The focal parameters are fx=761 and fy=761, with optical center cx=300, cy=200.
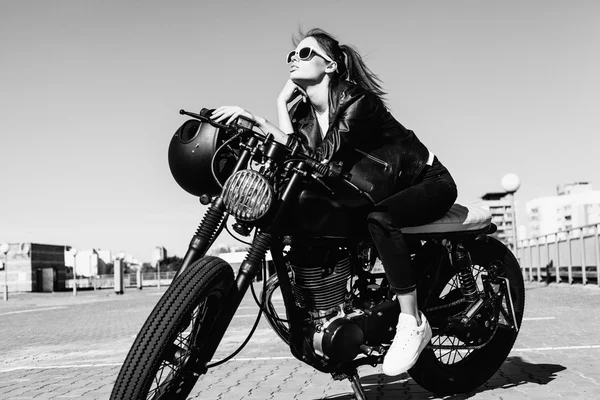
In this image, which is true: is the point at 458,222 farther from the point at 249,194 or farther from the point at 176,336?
the point at 176,336

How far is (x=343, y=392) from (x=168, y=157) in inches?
87.2

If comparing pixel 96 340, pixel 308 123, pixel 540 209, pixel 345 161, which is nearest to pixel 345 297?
pixel 345 161

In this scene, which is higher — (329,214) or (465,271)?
(329,214)

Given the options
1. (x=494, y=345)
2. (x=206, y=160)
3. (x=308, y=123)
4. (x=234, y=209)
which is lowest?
(x=494, y=345)

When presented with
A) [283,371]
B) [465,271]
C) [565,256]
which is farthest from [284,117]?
[565,256]

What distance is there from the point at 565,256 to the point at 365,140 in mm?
20377

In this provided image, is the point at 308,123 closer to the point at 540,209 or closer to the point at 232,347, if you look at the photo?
the point at 232,347

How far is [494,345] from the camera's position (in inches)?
187

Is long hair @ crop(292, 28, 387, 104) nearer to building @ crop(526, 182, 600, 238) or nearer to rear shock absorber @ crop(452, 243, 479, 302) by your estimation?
rear shock absorber @ crop(452, 243, 479, 302)

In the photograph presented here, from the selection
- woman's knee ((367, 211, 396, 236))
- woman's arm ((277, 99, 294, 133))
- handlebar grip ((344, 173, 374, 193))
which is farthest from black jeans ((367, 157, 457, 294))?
woman's arm ((277, 99, 294, 133))

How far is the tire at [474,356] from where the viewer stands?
4.44m

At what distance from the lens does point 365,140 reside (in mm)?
3809

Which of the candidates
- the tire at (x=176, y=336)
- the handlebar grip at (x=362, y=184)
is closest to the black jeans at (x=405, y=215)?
the handlebar grip at (x=362, y=184)

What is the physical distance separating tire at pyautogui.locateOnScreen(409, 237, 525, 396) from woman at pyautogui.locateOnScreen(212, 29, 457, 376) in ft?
1.97
